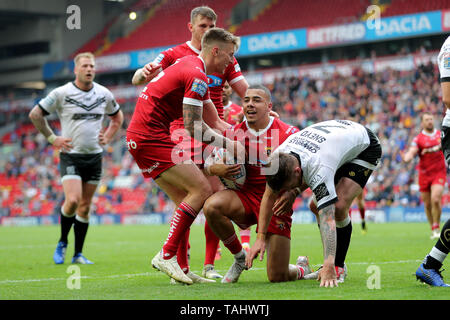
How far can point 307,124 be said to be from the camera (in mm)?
28609

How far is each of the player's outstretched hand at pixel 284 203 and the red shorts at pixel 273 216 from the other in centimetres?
49

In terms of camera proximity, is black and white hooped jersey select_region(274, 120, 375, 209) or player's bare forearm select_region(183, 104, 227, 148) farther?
player's bare forearm select_region(183, 104, 227, 148)

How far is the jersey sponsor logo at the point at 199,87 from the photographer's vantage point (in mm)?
6371

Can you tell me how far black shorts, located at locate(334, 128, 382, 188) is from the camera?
22.2 ft

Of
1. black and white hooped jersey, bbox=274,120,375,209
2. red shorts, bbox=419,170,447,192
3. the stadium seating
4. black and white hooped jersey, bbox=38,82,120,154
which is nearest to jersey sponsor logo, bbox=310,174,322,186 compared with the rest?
black and white hooped jersey, bbox=274,120,375,209

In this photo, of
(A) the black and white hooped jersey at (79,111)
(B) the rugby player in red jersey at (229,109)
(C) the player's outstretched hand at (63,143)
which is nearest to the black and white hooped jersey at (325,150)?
(B) the rugby player in red jersey at (229,109)

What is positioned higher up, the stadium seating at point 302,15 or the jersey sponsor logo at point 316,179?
the stadium seating at point 302,15

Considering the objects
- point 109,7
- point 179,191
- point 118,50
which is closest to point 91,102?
point 179,191

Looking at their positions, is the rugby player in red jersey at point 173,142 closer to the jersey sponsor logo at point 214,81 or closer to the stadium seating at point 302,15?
the jersey sponsor logo at point 214,81

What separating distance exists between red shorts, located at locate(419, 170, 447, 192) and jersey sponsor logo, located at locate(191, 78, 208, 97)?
9512 millimetres

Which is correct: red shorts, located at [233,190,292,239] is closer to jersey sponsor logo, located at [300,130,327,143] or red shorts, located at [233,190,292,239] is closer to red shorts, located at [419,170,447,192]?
jersey sponsor logo, located at [300,130,327,143]

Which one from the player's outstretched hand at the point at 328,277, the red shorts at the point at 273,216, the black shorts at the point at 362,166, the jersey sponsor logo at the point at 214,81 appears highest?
the jersey sponsor logo at the point at 214,81

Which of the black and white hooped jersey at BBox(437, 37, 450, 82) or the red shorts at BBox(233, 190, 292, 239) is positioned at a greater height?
the black and white hooped jersey at BBox(437, 37, 450, 82)
